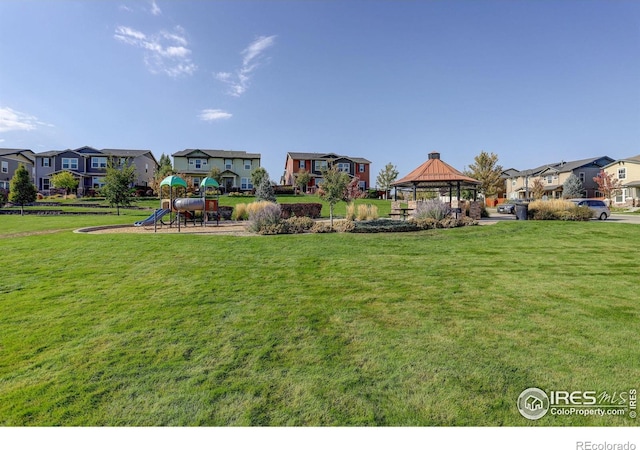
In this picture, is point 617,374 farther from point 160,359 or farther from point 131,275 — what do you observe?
point 131,275

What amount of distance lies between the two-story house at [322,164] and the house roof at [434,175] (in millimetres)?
31923

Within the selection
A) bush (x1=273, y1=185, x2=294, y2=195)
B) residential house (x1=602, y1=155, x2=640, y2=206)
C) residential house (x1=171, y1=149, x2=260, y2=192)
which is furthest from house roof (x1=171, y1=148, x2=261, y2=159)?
residential house (x1=602, y1=155, x2=640, y2=206)

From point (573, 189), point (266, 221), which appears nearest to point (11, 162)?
point (266, 221)

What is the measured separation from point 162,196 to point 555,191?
63549mm

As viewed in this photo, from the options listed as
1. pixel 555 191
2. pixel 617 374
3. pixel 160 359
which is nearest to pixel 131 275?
pixel 160 359

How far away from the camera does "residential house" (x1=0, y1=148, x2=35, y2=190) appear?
51500 mm

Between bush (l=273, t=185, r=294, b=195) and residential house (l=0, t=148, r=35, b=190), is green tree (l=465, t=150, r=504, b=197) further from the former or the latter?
residential house (l=0, t=148, r=35, b=190)

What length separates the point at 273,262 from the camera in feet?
26.6

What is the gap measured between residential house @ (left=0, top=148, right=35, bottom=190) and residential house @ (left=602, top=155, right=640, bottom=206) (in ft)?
287

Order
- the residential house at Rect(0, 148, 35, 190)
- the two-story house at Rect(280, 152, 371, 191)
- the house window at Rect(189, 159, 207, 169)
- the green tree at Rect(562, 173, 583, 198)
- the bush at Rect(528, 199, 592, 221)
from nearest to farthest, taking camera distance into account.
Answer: the bush at Rect(528, 199, 592, 221) → the green tree at Rect(562, 173, 583, 198) → the residential house at Rect(0, 148, 35, 190) → the house window at Rect(189, 159, 207, 169) → the two-story house at Rect(280, 152, 371, 191)

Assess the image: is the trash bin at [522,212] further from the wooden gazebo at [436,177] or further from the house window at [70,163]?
the house window at [70,163]

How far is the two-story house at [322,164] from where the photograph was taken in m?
56.2

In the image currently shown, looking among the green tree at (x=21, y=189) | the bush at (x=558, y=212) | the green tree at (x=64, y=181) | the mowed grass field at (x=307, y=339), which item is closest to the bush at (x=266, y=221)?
the mowed grass field at (x=307, y=339)
